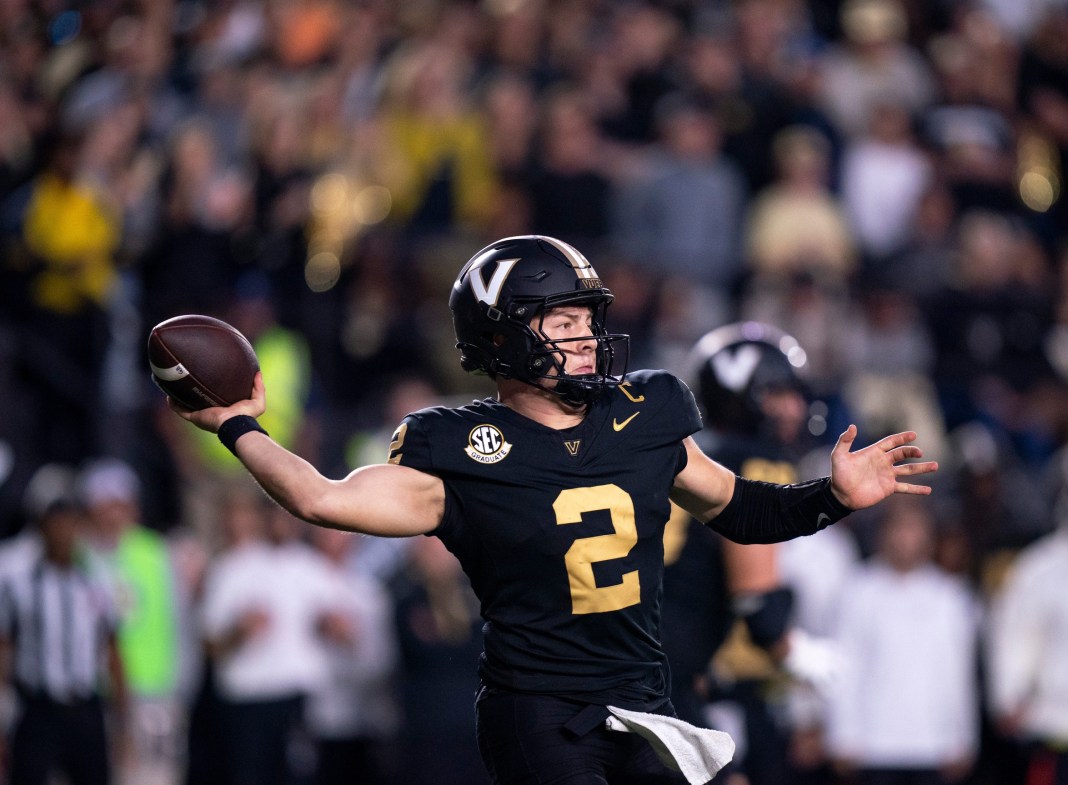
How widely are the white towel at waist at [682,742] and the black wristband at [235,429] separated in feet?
3.47

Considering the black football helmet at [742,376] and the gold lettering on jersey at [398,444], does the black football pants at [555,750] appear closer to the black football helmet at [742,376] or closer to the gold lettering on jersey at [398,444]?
the gold lettering on jersey at [398,444]

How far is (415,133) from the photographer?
1067 centimetres

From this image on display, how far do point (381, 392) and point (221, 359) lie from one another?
5.92m

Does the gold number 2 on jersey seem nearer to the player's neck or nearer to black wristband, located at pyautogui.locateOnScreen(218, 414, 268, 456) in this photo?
the player's neck

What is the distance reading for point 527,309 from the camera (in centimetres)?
425

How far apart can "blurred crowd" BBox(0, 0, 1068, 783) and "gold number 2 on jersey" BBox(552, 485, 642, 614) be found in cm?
439

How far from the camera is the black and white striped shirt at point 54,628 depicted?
8539 millimetres

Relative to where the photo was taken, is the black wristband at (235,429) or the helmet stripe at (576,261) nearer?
the black wristband at (235,429)

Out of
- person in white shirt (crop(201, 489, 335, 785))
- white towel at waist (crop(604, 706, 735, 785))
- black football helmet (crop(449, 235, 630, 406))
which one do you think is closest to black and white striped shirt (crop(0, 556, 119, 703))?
person in white shirt (crop(201, 489, 335, 785))

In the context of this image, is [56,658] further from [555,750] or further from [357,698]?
[555,750]

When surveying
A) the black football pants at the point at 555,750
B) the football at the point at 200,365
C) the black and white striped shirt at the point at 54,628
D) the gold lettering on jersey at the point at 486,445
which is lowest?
the black and white striped shirt at the point at 54,628

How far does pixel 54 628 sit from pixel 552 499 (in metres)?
5.11

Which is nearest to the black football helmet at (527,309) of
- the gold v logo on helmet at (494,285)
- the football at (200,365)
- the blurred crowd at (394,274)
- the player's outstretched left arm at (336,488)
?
the gold v logo on helmet at (494,285)

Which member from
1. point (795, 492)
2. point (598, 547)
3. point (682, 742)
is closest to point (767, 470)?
point (795, 492)
